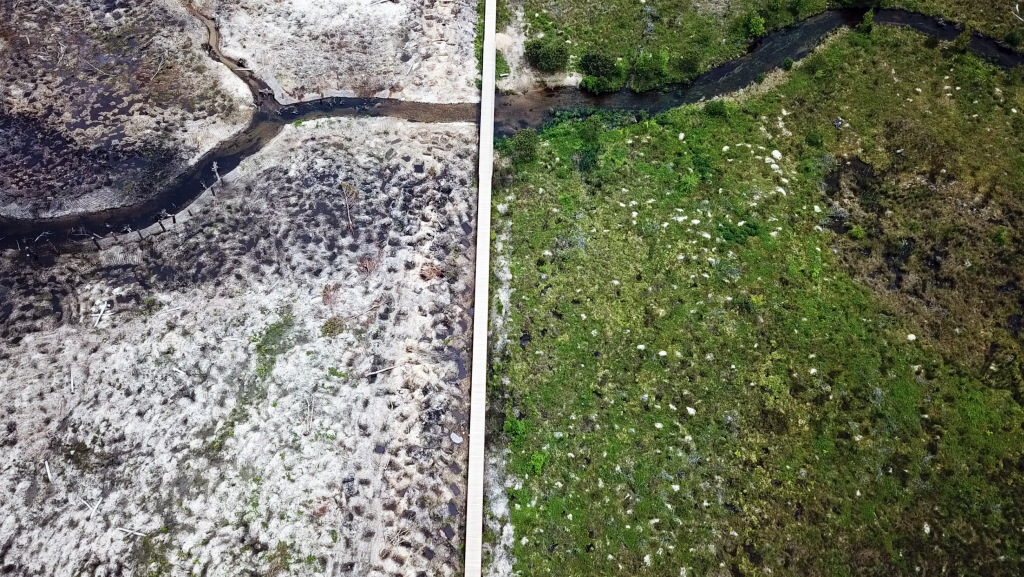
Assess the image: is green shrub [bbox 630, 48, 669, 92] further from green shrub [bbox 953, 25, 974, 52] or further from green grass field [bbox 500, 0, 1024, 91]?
green shrub [bbox 953, 25, 974, 52]

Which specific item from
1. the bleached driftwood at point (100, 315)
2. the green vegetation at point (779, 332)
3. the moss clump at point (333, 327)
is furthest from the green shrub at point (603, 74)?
the bleached driftwood at point (100, 315)

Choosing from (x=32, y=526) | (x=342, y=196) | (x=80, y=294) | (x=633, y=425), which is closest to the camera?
(x=32, y=526)

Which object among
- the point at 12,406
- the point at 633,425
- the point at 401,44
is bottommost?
the point at 633,425

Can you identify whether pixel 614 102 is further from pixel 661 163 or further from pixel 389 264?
pixel 389 264

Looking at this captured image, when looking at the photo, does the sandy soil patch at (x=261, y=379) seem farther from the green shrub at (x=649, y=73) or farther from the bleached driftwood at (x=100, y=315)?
the green shrub at (x=649, y=73)

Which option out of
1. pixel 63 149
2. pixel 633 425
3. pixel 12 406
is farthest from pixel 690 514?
pixel 63 149
